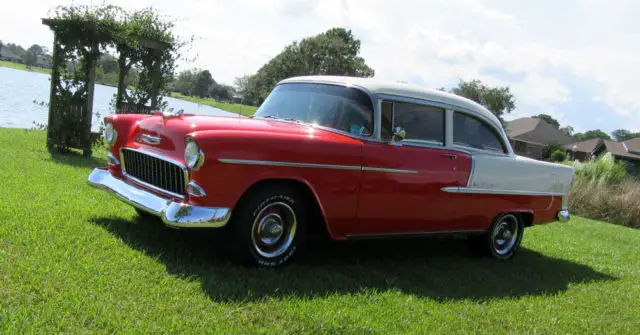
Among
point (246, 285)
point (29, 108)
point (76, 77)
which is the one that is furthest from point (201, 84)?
point (246, 285)

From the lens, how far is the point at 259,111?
567 centimetres

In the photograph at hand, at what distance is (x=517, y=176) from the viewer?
6.19 meters

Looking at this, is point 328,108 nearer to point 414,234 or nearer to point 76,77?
point 414,234

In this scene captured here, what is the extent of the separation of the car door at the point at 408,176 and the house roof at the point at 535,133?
51.8m

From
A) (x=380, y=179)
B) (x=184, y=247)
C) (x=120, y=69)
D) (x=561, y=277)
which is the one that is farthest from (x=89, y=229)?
(x=120, y=69)

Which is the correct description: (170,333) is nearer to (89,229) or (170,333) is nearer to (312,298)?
(312,298)

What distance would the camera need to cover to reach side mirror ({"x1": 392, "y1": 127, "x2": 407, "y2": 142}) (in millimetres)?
4895

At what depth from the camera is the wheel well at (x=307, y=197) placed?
4.19 meters

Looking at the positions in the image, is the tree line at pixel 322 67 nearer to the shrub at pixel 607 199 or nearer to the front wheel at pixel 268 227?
the shrub at pixel 607 199

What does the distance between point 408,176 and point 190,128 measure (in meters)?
2.06

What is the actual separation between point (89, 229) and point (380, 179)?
2635mm

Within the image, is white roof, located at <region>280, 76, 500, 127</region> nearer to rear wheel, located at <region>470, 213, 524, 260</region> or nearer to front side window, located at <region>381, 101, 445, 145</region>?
front side window, located at <region>381, 101, 445, 145</region>

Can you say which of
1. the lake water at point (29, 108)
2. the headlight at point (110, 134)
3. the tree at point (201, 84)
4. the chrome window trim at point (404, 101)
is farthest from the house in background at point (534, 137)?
the headlight at point (110, 134)

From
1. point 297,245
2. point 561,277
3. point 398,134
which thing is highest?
point 398,134
